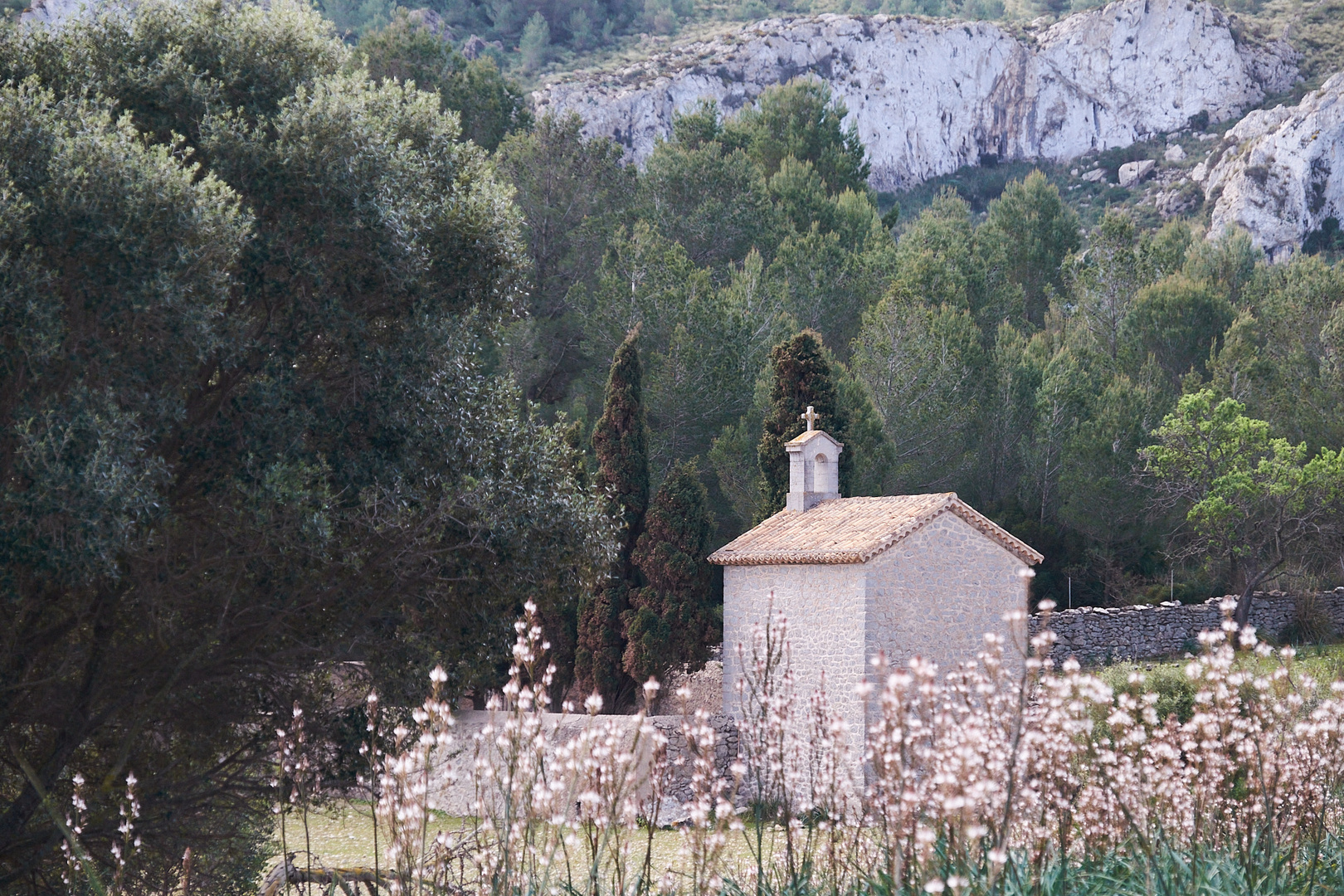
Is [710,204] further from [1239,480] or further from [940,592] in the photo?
[940,592]

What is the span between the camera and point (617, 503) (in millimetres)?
21141

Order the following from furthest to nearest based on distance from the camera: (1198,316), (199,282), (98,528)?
(1198,316) < (199,282) < (98,528)

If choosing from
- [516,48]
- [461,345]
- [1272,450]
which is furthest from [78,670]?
[516,48]

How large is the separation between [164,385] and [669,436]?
54.8 ft

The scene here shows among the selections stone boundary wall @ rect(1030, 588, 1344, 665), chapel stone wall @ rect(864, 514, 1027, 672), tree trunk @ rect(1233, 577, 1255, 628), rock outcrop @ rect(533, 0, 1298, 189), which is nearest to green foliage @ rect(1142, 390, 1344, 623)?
tree trunk @ rect(1233, 577, 1255, 628)

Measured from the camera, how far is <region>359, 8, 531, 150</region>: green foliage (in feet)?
101

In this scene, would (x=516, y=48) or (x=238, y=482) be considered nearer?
(x=238, y=482)

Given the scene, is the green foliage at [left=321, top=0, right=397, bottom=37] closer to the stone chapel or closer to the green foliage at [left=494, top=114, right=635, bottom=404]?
the green foliage at [left=494, top=114, right=635, bottom=404]

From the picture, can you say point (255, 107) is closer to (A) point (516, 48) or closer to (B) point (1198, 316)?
(B) point (1198, 316)

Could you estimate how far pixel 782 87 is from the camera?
3950 cm

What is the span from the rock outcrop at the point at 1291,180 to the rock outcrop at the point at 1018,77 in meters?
14.8

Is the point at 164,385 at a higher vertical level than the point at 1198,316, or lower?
lower

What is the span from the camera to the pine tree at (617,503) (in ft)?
67.9

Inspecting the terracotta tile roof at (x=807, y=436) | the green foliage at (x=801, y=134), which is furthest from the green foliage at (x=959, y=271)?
the terracotta tile roof at (x=807, y=436)
